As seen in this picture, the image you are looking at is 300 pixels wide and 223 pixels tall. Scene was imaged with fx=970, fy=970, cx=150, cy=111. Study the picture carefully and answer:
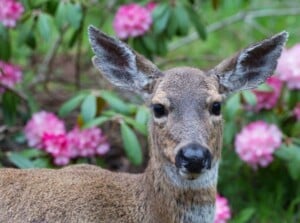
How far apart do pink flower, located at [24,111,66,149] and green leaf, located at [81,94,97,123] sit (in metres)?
0.22

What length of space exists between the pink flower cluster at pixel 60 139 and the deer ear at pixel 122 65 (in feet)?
3.38

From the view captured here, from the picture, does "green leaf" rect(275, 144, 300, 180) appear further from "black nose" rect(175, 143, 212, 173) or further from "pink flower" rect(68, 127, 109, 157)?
"black nose" rect(175, 143, 212, 173)

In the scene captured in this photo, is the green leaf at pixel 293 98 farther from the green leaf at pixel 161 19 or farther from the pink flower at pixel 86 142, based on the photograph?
the pink flower at pixel 86 142

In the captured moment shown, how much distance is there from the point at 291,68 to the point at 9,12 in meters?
1.94

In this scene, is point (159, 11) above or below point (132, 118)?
above

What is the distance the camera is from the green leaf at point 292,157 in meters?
6.39

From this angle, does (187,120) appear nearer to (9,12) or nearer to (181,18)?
(9,12)

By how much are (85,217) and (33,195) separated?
0.97 feet

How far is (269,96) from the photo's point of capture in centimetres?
671

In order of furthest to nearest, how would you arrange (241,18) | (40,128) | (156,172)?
(241,18), (40,128), (156,172)

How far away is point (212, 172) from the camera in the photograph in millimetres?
4914

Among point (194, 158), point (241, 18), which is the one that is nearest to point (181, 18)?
point (241, 18)

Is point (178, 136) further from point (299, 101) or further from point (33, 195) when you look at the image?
point (299, 101)

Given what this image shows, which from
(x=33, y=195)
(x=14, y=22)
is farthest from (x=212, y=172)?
(x=14, y=22)
